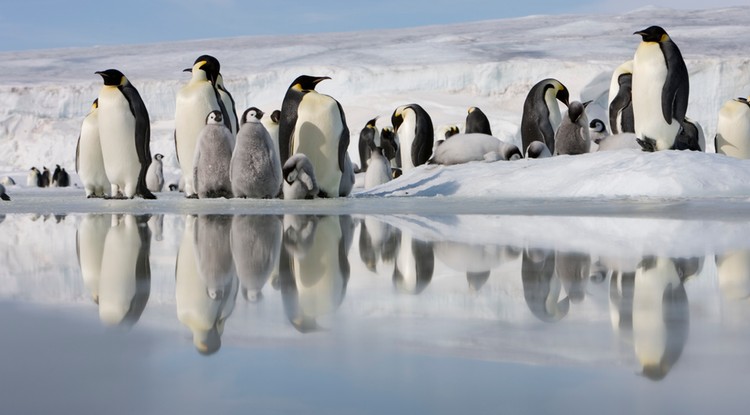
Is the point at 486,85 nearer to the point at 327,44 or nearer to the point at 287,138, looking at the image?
the point at 327,44

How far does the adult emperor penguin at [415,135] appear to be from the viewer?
1636 cm

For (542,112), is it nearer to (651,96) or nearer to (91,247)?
(651,96)

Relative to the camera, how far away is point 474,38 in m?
45.5

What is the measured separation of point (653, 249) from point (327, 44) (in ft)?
147

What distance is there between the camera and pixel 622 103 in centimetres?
1346

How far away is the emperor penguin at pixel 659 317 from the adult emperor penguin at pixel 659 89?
7618 mm

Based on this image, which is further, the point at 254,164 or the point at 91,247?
the point at 254,164

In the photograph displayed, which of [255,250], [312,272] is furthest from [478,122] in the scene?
[312,272]

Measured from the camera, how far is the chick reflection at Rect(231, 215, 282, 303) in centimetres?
272

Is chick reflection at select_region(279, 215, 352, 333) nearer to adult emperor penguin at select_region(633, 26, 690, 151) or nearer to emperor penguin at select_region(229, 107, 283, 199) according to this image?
emperor penguin at select_region(229, 107, 283, 199)

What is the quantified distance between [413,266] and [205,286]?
2.70 ft

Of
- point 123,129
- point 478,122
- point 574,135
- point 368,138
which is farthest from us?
point 368,138

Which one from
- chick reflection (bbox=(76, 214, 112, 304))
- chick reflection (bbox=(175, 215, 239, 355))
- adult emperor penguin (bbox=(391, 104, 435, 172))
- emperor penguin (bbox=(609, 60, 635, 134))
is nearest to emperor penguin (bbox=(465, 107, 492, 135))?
adult emperor penguin (bbox=(391, 104, 435, 172))

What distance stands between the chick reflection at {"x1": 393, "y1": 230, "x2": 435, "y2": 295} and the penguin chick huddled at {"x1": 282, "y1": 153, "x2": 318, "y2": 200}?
13.5 feet
